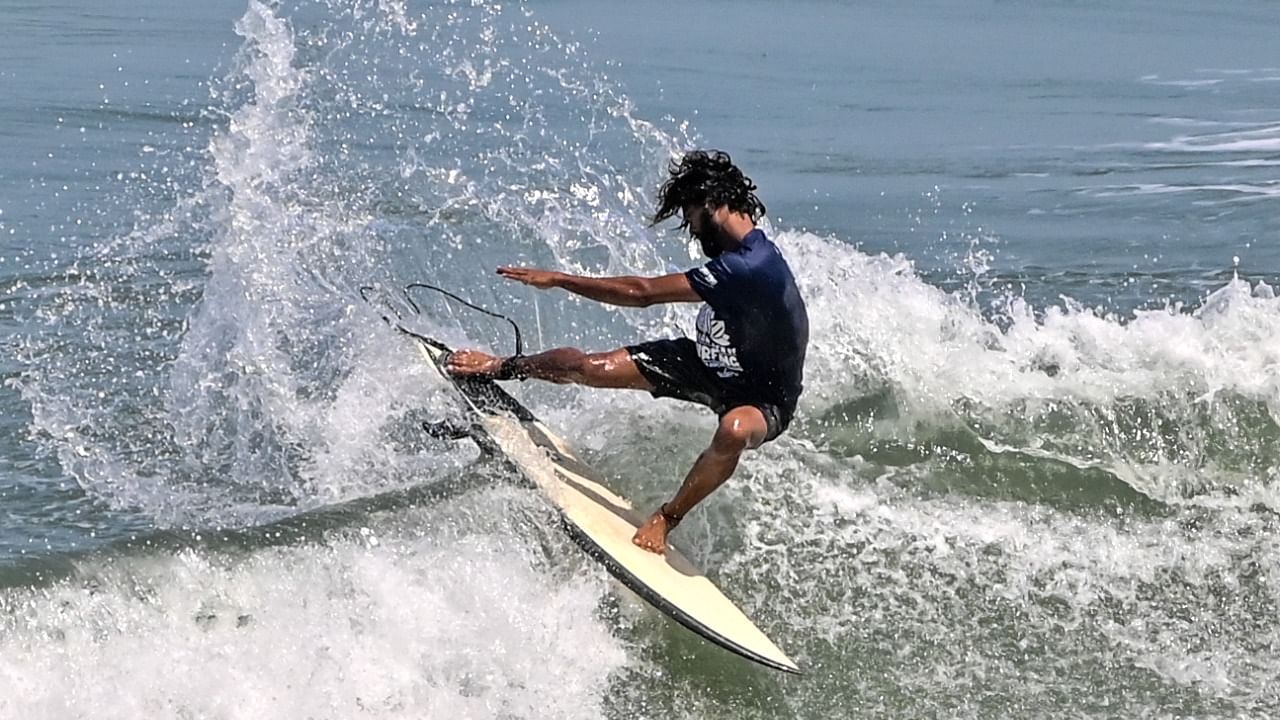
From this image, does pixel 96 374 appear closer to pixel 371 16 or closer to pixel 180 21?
pixel 371 16

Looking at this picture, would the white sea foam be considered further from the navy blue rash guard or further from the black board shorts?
the navy blue rash guard

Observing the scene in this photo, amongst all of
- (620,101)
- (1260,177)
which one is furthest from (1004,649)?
(620,101)

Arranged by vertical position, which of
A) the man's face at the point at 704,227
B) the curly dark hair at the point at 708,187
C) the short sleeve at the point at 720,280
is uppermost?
the curly dark hair at the point at 708,187

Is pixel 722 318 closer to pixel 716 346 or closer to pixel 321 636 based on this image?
pixel 716 346

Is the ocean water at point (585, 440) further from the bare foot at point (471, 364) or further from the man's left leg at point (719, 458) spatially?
the man's left leg at point (719, 458)

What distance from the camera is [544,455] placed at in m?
7.18

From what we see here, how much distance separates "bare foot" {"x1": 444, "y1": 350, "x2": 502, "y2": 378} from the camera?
707 centimetres

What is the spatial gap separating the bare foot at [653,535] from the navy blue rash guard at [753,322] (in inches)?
26.9

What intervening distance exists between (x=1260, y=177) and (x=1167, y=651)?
11.1 meters

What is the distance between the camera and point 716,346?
6.70 metres

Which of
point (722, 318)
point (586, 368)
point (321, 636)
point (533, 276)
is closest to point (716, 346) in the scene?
point (722, 318)

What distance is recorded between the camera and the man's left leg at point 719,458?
648 centimetres

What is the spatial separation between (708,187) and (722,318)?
59 cm

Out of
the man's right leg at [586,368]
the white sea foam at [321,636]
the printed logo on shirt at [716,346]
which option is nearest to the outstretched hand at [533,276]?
the man's right leg at [586,368]
